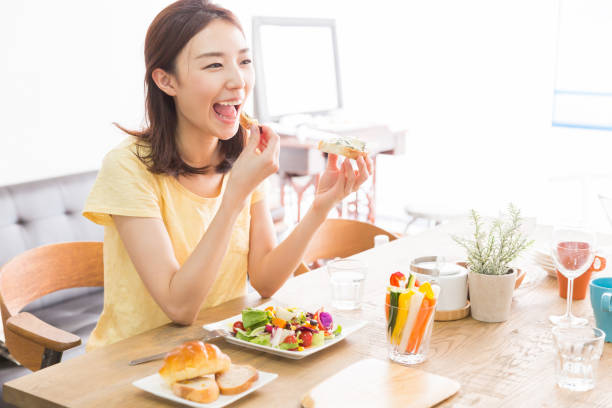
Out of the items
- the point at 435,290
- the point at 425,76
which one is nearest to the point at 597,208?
the point at 425,76

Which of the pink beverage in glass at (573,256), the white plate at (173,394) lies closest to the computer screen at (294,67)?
the pink beverage in glass at (573,256)

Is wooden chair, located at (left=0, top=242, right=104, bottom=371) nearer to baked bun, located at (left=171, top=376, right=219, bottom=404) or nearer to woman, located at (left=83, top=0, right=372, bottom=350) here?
woman, located at (left=83, top=0, right=372, bottom=350)

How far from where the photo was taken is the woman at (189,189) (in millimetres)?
1428

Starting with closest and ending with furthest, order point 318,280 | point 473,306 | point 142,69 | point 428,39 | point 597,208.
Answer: point 473,306
point 318,280
point 142,69
point 597,208
point 428,39

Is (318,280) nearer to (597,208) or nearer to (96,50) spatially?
(96,50)

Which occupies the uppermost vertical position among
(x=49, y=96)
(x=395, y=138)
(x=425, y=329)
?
(x=49, y=96)

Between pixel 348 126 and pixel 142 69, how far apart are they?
4.30 ft

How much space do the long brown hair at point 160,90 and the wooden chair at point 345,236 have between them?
60cm

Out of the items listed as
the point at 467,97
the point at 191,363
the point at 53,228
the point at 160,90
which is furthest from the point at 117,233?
the point at 467,97

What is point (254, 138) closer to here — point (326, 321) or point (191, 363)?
point (326, 321)

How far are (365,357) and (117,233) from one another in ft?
2.16

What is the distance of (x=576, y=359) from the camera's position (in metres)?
1.08

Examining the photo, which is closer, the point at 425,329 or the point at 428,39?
the point at 425,329

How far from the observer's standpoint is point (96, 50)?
123 inches
